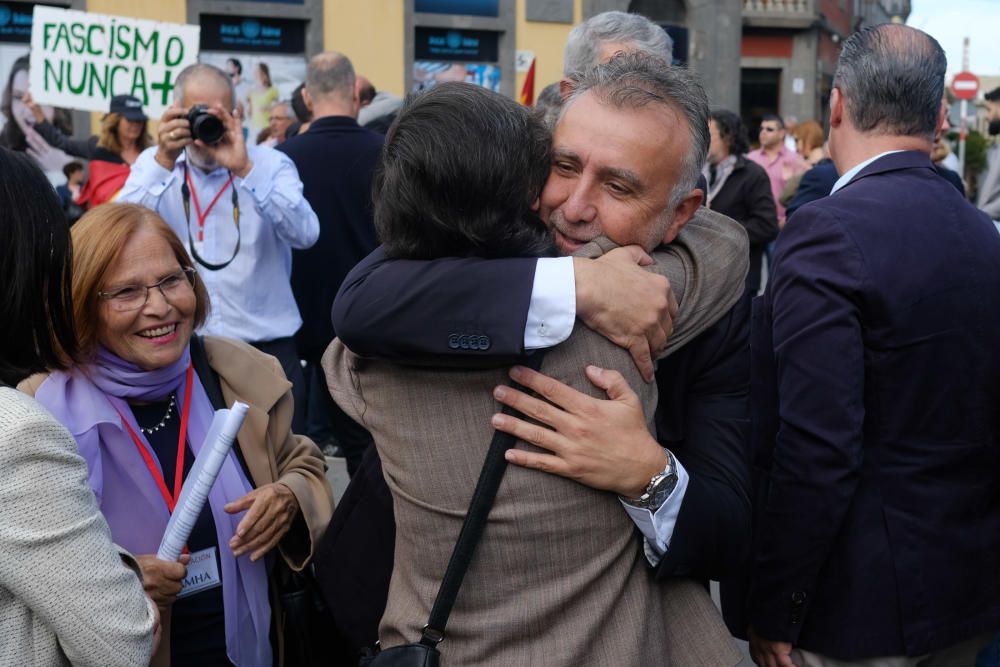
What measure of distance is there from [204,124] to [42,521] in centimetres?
318

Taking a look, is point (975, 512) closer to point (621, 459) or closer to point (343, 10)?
point (621, 459)

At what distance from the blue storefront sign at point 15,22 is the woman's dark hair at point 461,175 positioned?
49.0ft

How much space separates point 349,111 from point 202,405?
3.32 m

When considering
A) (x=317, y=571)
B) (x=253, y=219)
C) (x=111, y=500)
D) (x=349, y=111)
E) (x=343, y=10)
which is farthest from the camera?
(x=343, y=10)

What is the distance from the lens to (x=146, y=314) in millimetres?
2539

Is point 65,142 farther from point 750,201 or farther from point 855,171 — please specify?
point 855,171

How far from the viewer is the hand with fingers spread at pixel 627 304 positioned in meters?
1.64

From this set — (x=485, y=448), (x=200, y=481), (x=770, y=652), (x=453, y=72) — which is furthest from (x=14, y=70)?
(x=485, y=448)

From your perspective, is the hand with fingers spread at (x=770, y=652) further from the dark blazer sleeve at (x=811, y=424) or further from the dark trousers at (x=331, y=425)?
the dark trousers at (x=331, y=425)

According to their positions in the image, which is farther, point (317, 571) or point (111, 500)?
point (111, 500)

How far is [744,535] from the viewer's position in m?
1.85

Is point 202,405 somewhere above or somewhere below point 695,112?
below

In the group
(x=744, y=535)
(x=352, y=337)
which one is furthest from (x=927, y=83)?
(x=352, y=337)

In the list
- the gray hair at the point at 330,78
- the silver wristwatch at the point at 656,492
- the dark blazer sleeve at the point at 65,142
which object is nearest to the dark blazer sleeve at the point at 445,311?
the silver wristwatch at the point at 656,492
